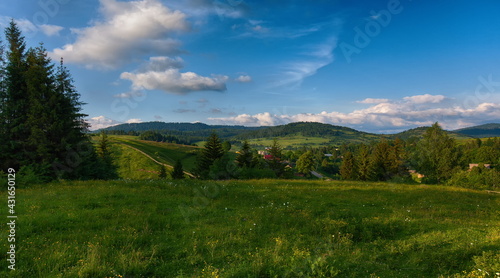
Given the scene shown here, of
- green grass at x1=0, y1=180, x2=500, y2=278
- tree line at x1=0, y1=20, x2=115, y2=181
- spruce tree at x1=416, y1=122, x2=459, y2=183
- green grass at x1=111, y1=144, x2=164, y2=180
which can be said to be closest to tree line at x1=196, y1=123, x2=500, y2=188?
spruce tree at x1=416, y1=122, x2=459, y2=183

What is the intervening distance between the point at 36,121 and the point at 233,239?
959 inches

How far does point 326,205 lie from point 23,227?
571 inches

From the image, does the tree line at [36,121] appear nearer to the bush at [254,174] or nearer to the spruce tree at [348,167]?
the bush at [254,174]

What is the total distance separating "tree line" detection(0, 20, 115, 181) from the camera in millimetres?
21203

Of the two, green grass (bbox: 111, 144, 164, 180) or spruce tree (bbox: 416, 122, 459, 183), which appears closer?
spruce tree (bbox: 416, 122, 459, 183)

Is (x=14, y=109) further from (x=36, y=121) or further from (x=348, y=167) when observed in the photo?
A: (x=348, y=167)

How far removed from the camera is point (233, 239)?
27.4 ft

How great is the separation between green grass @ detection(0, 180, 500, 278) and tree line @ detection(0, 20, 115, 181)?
34.3 feet

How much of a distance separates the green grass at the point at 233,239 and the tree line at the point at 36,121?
34.3 ft

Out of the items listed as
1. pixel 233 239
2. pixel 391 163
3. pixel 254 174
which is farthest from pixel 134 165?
pixel 233 239

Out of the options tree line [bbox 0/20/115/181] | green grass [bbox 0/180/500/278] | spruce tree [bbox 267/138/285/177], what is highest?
tree line [bbox 0/20/115/181]

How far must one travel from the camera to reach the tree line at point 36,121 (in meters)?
21.2

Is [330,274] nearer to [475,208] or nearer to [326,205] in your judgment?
[326,205]

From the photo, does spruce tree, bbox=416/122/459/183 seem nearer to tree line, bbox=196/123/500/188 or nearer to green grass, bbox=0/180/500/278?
tree line, bbox=196/123/500/188
